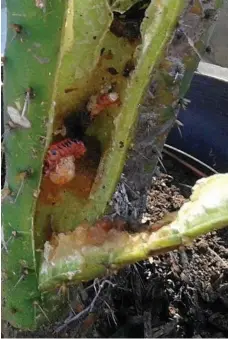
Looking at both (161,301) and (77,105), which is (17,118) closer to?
(77,105)

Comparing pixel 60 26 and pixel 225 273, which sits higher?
pixel 60 26

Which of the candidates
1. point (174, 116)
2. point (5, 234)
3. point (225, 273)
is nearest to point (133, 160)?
point (174, 116)

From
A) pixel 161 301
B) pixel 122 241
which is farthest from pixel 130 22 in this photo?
pixel 161 301

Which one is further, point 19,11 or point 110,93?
point 110,93

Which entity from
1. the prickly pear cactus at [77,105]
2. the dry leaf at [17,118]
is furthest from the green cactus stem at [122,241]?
the dry leaf at [17,118]

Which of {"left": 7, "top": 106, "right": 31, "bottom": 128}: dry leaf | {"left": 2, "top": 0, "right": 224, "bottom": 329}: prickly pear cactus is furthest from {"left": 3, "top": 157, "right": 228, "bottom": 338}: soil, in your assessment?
{"left": 7, "top": 106, "right": 31, "bottom": 128}: dry leaf

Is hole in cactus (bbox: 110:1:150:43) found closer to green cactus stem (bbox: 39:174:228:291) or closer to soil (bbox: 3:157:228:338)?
green cactus stem (bbox: 39:174:228:291)

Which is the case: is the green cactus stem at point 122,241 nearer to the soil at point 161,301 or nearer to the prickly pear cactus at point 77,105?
the prickly pear cactus at point 77,105

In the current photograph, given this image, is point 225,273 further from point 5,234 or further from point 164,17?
point 164,17
